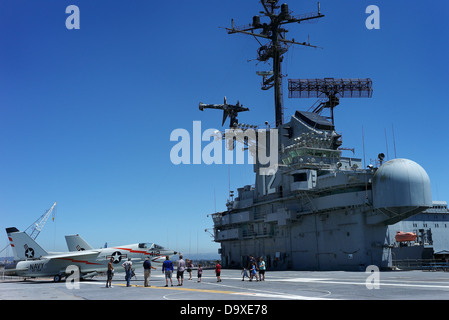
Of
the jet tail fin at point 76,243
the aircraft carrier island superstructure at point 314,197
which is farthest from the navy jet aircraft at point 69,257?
the aircraft carrier island superstructure at point 314,197

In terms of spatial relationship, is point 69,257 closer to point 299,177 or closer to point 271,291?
point 271,291

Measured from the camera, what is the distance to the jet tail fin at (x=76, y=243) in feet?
132

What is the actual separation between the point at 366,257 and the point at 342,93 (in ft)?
66.4

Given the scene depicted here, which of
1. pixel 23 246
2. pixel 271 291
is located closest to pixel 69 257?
pixel 23 246

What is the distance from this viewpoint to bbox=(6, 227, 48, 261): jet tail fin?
33781mm

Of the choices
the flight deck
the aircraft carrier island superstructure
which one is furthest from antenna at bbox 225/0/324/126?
the flight deck

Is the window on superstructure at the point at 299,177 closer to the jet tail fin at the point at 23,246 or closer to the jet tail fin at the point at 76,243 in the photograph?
the jet tail fin at the point at 76,243

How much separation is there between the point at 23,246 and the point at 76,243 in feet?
22.0

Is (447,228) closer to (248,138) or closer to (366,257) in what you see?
(366,257)

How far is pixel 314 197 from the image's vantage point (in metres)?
37.8

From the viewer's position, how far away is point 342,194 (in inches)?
1363

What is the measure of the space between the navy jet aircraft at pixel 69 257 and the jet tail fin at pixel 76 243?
640cm

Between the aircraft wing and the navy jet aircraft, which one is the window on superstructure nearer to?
the navy jet aircraft
